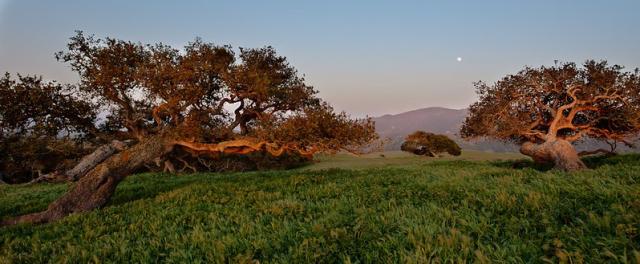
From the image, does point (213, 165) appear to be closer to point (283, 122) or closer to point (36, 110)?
point (36, 110)

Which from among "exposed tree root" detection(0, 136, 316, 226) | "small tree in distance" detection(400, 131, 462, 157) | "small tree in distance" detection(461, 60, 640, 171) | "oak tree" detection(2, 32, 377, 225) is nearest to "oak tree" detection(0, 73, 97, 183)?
"oak tree" detection(2, 32, 377, 225)

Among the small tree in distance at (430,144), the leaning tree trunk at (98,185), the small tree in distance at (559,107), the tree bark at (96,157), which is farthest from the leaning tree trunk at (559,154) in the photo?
the small tree in distance at (430,144)

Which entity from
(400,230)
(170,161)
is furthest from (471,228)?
(170,161)

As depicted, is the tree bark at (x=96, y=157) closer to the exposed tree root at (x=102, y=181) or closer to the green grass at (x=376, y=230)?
the exposed tree root at (x=102, y=181)

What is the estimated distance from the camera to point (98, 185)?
11.8 meters

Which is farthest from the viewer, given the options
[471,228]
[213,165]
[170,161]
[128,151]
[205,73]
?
[213,165]

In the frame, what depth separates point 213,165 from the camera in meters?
39.0

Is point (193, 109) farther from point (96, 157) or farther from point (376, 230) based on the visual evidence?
point (376, 230)

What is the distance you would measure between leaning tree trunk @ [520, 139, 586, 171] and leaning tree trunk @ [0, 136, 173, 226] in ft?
67.9

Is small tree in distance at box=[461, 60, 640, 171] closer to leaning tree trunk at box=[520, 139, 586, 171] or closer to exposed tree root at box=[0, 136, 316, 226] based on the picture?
leaning tree trunk at box=[520, 139, 586, 171]

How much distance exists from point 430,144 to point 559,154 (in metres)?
40.2

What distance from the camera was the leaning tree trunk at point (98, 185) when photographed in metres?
10.8

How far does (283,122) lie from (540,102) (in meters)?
18.1

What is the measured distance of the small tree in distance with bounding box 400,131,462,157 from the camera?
2298 inches
